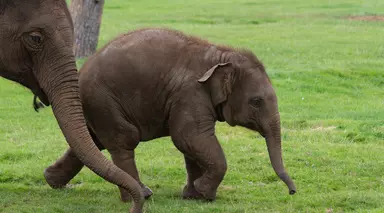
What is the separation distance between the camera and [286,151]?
11.4 m

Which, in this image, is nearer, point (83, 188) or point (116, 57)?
point (116, 57)

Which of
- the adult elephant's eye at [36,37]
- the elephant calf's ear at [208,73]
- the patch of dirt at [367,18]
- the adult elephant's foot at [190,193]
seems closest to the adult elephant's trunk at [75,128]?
the adult elephant's eye at [36,37]

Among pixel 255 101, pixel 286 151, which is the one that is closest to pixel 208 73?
pixel 255 101

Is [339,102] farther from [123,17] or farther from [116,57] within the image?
[123,17]

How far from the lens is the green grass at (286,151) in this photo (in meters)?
8.95

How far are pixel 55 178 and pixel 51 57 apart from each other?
89.1 inches

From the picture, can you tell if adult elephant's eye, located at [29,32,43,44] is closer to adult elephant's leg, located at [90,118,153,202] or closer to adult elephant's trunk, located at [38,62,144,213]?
adult elephant's trunk, located at [38,62,144,213]

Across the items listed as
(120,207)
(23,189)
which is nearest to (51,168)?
(23,189)

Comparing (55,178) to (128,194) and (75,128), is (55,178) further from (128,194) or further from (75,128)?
(75,128)

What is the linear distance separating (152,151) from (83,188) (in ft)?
6.94

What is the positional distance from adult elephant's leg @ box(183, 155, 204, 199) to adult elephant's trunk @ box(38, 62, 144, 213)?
67.7 inches

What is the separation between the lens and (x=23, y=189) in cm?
953

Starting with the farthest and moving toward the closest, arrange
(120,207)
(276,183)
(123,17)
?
(123,17), (276,183), (120,207)

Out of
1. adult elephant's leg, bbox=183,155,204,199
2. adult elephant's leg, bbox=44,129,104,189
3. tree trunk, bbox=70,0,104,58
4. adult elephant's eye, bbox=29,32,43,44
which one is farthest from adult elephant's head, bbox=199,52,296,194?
tree trunk, bbox=70,0,104,58
